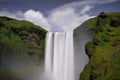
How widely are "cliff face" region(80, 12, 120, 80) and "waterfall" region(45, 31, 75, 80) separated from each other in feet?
71.9

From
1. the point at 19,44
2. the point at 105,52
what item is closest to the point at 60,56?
the point at 19,44

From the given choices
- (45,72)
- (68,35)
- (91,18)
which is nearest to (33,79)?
(45,72)

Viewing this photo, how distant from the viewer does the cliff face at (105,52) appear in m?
67.4

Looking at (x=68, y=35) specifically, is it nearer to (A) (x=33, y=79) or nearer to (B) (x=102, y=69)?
(A) (x=33, y=79)

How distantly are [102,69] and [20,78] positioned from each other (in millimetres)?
47384

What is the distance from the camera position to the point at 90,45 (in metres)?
81.6

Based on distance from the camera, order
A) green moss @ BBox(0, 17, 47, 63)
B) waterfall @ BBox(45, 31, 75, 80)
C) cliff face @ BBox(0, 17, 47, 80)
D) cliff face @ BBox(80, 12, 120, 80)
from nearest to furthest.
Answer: cliff face @ BBox(80, 12, 120, 80), waterfall @ BBox(45, 31, 75, 80), cliff face @ BBox(0, 17, 47, 80), green moss @ BBox(0, 17, 47, 63)

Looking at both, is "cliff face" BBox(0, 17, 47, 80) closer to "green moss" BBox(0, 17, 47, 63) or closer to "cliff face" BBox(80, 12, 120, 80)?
"green moss" BBox(0, 17, 47, 63)

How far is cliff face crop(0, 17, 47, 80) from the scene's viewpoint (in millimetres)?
108875

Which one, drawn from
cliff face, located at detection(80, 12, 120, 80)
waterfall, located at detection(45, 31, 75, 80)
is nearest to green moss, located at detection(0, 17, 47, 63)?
waterfall, located at detection(45, 31, 75, 80)

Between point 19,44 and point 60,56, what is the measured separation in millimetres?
19898

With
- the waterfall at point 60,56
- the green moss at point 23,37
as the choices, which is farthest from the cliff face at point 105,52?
the green moss at point 23,37

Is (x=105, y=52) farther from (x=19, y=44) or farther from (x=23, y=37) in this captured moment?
(x=23, y=37)

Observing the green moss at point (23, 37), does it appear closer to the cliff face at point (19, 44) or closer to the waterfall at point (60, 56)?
the cliff face at point (19, 44)
